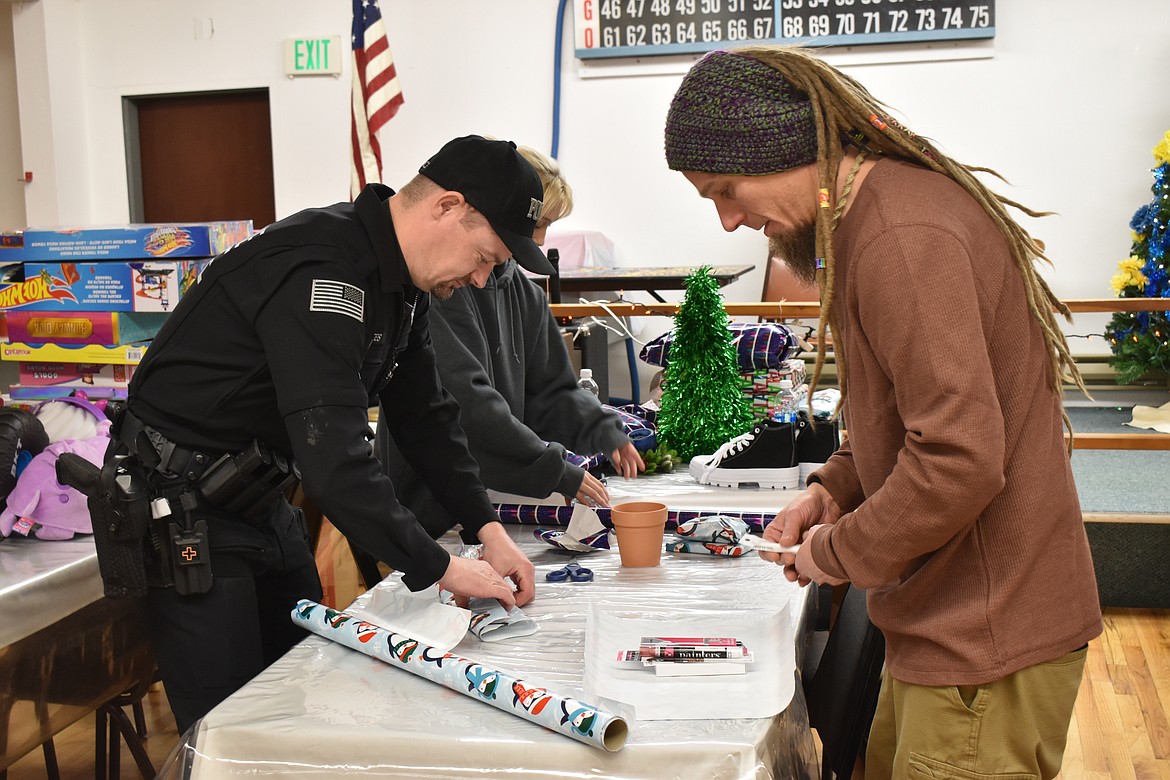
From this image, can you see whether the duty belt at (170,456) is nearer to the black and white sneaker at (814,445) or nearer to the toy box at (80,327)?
the black and white sneaker at (814,445)

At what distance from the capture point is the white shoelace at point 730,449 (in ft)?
8.09

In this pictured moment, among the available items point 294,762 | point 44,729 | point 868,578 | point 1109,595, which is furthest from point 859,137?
point 1109,595

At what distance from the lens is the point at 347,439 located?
1.52 metres

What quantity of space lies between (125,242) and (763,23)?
4661 mm

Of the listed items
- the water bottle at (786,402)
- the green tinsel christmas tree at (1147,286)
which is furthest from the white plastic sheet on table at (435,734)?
the green tinsel christmas tree at (1147,286)

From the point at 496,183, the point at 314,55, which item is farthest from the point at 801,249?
the point at 314,55

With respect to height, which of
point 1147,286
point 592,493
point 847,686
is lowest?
point 847,686

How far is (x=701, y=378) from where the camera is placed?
2734 mm

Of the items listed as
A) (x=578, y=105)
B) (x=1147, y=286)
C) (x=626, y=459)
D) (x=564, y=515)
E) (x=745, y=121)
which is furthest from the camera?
(x=578, y=105)

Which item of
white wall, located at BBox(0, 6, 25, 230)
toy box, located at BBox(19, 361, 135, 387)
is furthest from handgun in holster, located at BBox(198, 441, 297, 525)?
white wall, located at BBox(0, 6, 25, 230)

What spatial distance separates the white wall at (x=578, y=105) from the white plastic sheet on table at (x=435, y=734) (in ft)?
18.6

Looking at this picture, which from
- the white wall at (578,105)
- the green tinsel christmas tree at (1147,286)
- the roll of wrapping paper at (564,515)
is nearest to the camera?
the roll of wrapping paper at (564,515)

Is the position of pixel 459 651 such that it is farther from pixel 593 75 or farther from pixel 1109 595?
pixel 593 75

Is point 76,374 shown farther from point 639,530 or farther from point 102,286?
point 639,530
